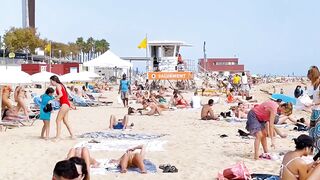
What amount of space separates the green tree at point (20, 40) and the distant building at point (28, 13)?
58.9 ft

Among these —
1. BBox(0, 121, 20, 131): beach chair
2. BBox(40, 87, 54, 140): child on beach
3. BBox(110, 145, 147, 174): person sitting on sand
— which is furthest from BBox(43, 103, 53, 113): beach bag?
BBox(110, 145, 147, 174): person sitting on sand

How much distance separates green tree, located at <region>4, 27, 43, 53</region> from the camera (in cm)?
6202

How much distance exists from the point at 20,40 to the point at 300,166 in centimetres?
6100

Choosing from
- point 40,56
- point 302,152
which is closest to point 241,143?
point 302,152

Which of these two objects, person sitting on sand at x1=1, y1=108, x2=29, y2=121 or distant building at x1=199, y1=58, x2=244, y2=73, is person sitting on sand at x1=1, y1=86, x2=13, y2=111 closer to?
person sitting on sand at x1=1, y1=108, x2=29, y2=121

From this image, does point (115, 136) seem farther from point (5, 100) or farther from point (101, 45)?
point (101, 45)

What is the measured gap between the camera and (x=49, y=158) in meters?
8.55

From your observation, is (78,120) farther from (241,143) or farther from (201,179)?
(201,179)

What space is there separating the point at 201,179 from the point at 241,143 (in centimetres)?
352

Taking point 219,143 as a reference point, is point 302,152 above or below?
above

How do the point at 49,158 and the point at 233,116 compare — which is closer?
the point at 49,158

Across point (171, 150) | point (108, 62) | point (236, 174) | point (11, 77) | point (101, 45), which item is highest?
point (101, 45)

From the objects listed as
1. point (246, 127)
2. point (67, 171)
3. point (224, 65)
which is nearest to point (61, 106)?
point (246, 127)

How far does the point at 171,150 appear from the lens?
30.9 ft
